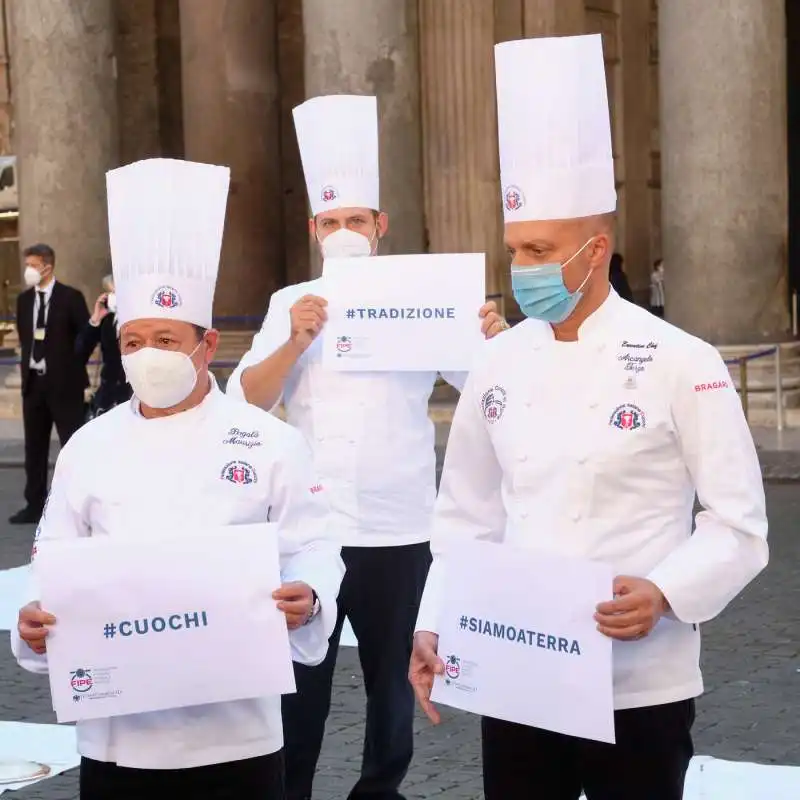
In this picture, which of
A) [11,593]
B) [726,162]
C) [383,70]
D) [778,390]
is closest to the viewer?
[11,593]

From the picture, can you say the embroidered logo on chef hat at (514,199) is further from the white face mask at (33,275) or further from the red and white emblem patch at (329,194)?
the white face mask at (33,275)

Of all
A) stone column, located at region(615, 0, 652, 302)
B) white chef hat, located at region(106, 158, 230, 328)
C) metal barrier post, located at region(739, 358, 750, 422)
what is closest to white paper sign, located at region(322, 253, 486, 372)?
white chef hat, located at region(106, 158, 230, 328)

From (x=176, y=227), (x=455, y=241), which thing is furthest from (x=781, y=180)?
(x=176, y=227)

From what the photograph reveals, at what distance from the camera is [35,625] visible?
3.71m

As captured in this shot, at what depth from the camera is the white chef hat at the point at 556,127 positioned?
382 centimetres

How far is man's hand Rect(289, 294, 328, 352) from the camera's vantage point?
536cm

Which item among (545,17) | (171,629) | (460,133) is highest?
(545,17)

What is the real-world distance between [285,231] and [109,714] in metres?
20.9

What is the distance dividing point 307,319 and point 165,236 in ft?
4.39

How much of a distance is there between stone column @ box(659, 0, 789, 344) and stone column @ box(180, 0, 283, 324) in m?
6.67

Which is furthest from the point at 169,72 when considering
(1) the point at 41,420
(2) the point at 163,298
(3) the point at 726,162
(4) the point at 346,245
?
(2) the point at 163,298

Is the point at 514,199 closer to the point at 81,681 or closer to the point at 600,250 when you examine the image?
the point at 600,250

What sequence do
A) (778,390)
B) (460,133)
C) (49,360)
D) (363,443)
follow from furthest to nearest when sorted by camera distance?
(460,133) < (778,390) < (49,360) < (363,443)

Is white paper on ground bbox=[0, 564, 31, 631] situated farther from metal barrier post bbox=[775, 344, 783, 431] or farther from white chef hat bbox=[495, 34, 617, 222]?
metal barrier post bbox=[775, 344, 783, 431]
